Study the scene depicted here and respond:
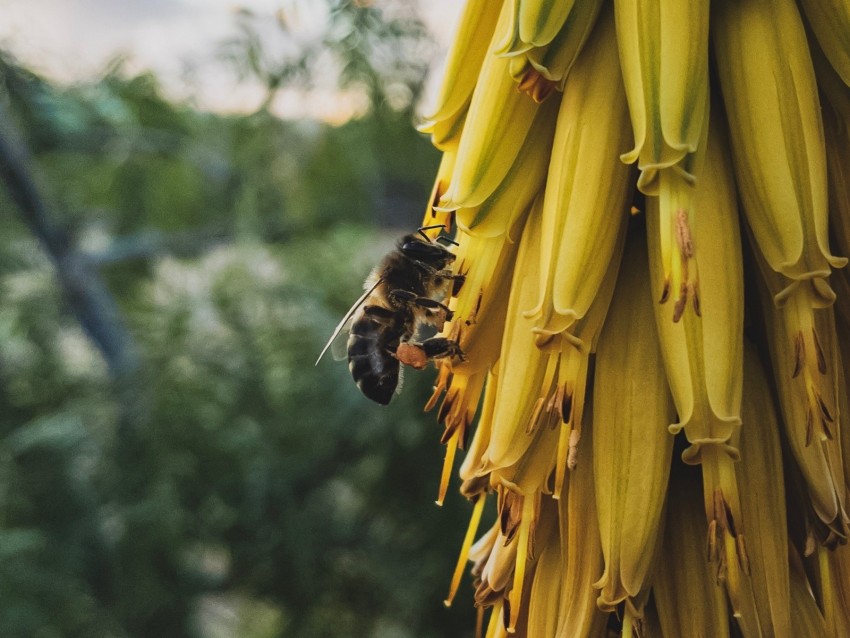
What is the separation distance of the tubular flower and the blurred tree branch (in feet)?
8.41

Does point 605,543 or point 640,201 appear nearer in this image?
point 605,543

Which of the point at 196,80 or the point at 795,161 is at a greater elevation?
the point at 196,80

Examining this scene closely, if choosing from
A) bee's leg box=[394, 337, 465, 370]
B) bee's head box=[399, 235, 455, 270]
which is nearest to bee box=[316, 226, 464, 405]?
bee's head box=[399, 235, 455, 270]

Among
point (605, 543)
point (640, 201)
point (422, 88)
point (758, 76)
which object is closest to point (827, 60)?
point (758, 76)

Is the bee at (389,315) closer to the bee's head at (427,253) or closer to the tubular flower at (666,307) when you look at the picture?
the bee's head at (427,253)

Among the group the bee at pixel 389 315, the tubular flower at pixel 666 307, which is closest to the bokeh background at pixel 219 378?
the bee at pixel 389 315

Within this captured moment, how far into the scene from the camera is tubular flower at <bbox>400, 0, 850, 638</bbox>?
77 centimetres

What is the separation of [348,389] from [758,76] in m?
2.58

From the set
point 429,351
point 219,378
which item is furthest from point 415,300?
point 219,378

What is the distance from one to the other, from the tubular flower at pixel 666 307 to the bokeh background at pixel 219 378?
193 centimetres

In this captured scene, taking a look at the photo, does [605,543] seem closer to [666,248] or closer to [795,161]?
[666,248]

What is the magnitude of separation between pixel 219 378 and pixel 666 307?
2.75 meters

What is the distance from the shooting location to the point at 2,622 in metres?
2.56

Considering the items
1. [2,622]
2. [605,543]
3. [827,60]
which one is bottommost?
[2,622]
